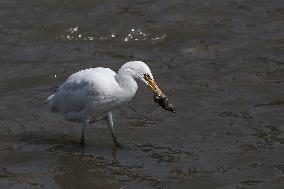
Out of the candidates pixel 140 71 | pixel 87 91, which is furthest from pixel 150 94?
pixel 140 71

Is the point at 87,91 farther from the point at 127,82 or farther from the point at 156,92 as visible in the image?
the point at 156,92

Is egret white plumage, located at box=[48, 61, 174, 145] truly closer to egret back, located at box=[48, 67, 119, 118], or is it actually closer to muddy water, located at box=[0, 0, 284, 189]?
egret back, located at box=[48, 67, 119, 118]

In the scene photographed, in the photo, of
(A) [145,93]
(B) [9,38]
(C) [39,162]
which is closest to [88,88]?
(C) [39,162]

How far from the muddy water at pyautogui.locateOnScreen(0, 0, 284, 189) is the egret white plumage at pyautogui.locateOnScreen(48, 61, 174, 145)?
1.05ft

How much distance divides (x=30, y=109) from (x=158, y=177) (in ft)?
7.55

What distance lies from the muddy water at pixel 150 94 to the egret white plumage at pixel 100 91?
1.05 feet

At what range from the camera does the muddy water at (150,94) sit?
7676 millimetres

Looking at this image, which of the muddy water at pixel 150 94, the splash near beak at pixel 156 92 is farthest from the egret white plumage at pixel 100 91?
the muddy water at pixel 150 94

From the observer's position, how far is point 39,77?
10133mm

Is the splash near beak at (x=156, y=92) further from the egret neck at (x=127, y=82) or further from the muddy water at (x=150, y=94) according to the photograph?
the muddy water at (x=150, y=94)

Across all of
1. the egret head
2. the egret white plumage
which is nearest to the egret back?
the egret white plumage

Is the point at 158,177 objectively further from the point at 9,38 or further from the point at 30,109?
the point at 9,38

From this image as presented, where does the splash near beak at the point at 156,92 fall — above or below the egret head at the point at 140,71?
below

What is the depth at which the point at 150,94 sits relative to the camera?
969 centimetres
